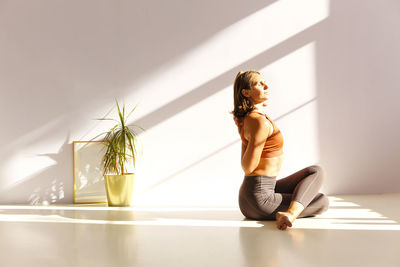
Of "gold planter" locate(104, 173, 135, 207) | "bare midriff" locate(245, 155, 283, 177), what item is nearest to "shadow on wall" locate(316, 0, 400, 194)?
"bare midriff" locate(245, 155, 283, 177)

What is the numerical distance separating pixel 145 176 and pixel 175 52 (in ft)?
4.29

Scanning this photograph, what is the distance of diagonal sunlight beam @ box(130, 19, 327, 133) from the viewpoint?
459 centimetres

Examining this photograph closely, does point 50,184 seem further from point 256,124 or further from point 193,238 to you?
point 256,124

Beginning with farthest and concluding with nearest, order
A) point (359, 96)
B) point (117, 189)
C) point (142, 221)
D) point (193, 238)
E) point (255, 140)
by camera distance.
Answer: point (359, 96), point (117, 189), point (142, 221), point (255, 140), point (193, 238)

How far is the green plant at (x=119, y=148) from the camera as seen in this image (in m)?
4.33

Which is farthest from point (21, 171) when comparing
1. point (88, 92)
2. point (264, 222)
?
point (264, 222)

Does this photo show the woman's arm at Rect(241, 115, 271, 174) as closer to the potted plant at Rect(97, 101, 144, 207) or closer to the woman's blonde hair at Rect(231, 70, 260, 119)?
the woman's blonde hair at Rect(231, 70, 260, 119)

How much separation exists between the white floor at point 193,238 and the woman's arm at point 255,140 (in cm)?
44

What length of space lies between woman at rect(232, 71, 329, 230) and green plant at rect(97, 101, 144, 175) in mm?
1461

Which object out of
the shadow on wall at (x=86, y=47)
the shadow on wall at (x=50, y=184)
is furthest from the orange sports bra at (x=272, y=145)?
the shadow on wall at (x=50, y=184)

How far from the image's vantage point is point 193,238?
2.75 meters

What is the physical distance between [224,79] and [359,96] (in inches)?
58.0

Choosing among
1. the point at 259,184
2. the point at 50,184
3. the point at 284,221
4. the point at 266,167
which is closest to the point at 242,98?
the point at 266,167

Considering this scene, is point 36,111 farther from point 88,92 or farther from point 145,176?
point 145,176
